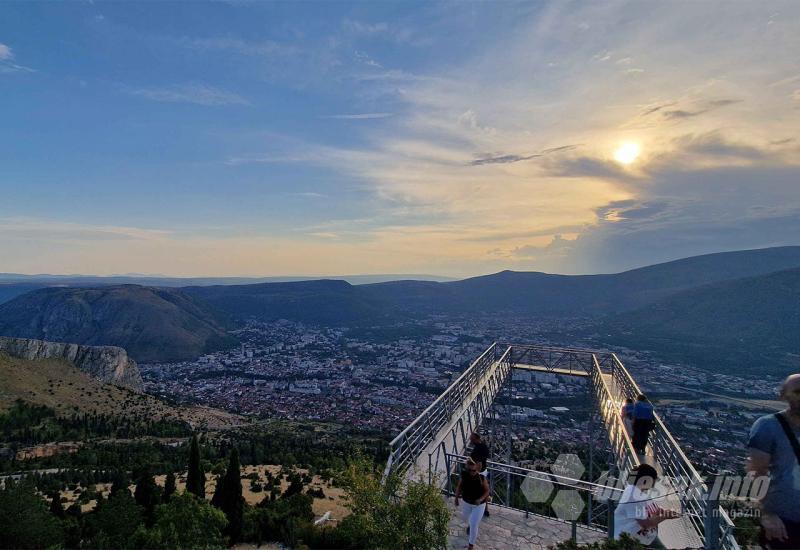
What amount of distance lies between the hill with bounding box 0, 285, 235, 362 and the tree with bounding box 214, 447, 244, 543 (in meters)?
145

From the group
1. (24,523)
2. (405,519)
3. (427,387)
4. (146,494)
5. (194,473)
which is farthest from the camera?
(427,387)

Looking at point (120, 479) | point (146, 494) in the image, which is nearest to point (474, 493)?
point (146, 494)

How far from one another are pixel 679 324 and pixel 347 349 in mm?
114422

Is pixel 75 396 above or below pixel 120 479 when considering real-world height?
below

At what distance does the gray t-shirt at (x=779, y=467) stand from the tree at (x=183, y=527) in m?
16.9

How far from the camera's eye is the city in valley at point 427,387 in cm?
5197

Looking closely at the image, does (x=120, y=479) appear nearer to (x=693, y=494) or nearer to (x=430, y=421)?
(x=430, y=421)

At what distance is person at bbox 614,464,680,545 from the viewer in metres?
6.34

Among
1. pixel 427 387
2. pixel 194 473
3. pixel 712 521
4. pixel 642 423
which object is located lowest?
pixel 427 387

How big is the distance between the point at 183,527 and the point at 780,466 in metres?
19.4

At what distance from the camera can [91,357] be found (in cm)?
9069

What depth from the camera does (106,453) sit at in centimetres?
4150

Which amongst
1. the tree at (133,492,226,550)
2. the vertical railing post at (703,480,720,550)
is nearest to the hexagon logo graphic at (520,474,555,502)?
the vertical railing post at (703,480,720,550)

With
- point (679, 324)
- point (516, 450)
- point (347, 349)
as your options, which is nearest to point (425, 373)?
point (347, 349)
